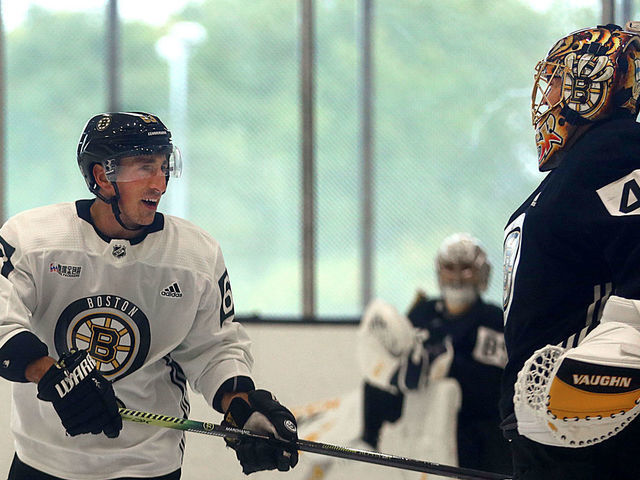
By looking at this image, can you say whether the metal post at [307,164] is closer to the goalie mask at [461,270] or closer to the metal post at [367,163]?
the metal post at [367,163]

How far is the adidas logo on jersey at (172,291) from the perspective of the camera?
201 centimetres

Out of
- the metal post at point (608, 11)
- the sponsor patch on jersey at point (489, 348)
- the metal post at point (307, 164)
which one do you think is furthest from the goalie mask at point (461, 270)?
the metal post at point (608, 11)

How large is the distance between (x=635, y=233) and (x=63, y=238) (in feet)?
3.67

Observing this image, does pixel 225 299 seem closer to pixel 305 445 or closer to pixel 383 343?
pixel 305 445

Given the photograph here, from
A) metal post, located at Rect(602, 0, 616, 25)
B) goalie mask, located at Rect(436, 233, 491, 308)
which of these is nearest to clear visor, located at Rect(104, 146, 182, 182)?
goalie mask, located at Rect(436, 233, 491, 308)

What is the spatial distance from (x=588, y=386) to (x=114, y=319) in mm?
949

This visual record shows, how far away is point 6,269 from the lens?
1.90 metres

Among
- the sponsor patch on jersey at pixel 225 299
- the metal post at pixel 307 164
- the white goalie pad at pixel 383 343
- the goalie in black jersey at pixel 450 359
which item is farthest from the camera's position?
the metal post at pixel 307 164

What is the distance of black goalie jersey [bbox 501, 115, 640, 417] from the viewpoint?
161 centimetres

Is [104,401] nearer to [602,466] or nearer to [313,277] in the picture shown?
[602,466]

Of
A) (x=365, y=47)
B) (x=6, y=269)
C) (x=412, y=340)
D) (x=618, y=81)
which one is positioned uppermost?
(x=365, y=47)

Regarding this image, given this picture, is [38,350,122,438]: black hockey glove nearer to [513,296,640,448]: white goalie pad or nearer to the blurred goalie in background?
[513,296,640,448]: white goalie pad

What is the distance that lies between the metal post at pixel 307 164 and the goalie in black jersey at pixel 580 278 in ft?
7.48

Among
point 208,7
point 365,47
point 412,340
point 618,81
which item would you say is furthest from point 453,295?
point 618,81
